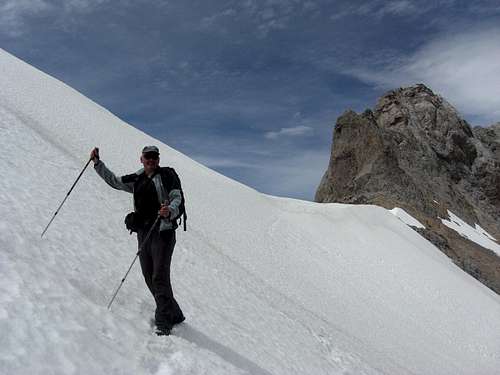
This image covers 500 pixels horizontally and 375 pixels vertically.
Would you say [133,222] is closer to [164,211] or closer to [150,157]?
[164,211]

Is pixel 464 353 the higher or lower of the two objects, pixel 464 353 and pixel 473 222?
the lower

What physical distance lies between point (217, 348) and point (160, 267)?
6.89ft

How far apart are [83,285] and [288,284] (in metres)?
13.2

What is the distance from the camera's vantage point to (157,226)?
688 centimetres

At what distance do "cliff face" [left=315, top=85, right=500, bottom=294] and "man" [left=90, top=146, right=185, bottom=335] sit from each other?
3601 centimetres

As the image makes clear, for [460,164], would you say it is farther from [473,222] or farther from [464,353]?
[464,353]

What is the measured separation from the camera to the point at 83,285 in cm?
731

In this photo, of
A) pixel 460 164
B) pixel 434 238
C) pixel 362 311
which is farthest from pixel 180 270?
pixel 460 164

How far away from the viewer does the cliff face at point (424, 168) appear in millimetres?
48038

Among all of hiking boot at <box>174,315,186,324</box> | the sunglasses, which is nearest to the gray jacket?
the sunglasses

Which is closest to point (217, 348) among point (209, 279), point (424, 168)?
point (209, 279)

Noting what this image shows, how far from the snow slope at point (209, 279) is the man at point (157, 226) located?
1.67 ft

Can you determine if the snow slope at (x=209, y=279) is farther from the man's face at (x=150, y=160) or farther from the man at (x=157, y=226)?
the man's face at (x=150, y=160)

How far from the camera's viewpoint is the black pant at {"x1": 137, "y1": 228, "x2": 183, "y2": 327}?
268 inches
